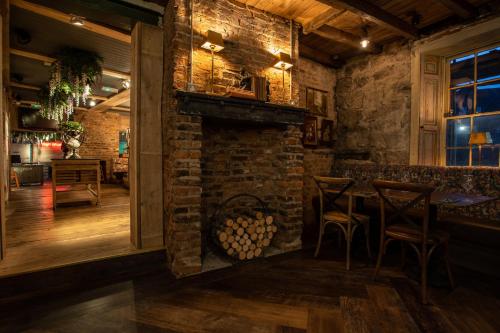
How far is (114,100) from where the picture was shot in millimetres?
7566

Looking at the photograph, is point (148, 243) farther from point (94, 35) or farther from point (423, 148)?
point (423, 148)

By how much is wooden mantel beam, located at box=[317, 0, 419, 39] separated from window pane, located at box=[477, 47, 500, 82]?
909 millimetres

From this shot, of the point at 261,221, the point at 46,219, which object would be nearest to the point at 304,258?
the point at 261,221

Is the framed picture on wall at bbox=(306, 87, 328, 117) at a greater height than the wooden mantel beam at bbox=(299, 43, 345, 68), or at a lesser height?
lesser

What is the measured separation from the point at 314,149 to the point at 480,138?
226 cm

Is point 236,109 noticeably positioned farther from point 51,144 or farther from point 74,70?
point 51,144

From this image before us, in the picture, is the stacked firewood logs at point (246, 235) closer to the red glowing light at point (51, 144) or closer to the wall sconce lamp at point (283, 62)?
the wall sconce lamp at point (283, 62)

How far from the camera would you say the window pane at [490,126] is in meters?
3.36

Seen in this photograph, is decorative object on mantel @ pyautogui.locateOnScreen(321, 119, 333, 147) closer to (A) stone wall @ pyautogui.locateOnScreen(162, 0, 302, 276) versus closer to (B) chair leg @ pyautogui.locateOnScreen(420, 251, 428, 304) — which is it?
(A) stone wall @ pyautogui.locateOnScreen(162, 0, 302, 276)

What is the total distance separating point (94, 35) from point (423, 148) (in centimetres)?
538

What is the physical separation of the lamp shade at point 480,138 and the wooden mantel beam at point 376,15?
1.69 metres

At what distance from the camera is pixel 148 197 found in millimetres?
2822

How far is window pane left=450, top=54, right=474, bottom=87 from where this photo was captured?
365cm

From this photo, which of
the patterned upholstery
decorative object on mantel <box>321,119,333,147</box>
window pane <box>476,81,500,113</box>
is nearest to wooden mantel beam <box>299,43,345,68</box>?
decorative object on mantel <box>321,119,333,147</box>
